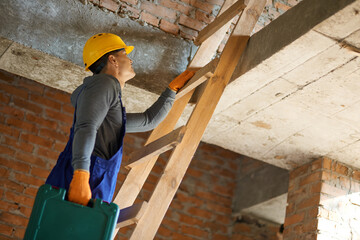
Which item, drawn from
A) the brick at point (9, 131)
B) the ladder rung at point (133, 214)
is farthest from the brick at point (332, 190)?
the brick at point (9, 131)

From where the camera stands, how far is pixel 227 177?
5637mm

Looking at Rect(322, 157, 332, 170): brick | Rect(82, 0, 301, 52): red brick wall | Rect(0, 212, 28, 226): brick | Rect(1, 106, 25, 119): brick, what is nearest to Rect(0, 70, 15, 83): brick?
Rect(1, 106, 25, 119): brick

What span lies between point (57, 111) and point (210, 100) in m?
2.67

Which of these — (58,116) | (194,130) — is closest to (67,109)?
(58,116)

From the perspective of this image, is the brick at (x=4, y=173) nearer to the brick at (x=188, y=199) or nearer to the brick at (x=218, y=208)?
the brick at (x=188, y=199)

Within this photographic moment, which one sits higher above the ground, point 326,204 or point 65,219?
point 326,204

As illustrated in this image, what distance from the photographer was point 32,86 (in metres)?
4.97

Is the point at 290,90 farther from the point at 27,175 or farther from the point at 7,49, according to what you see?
the point at 27,175

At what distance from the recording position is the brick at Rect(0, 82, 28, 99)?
4852 mm

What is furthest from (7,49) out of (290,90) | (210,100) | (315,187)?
(315,187)

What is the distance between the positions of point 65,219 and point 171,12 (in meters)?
1.97

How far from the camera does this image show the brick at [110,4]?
3297 mm

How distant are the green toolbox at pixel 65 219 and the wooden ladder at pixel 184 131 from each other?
1.18 feet

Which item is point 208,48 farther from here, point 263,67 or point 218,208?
point 218,208
